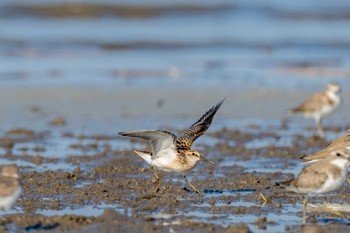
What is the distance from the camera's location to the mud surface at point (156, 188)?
8.54m

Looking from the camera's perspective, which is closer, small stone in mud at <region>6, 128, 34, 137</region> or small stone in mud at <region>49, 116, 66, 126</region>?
small stone in mud at <region>6, 128, 34, 137</region>

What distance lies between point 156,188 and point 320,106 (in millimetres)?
5334

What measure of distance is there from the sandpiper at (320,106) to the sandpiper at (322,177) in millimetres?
5567

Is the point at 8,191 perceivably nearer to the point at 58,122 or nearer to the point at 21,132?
the point at 21,132

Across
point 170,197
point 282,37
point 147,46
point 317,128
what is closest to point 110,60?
point 147,46

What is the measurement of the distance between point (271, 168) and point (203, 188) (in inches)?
65.6

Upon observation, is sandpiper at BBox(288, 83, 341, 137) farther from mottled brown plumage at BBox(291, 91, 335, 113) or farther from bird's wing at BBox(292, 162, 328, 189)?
bird's wing at BBox(292, 162, 328, 189)

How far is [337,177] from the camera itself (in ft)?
28.7

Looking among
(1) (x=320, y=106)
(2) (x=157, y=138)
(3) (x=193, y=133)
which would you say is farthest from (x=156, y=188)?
(1) (x=320, y=106)

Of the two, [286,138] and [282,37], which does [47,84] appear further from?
[282,37]

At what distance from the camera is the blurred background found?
52.3ft

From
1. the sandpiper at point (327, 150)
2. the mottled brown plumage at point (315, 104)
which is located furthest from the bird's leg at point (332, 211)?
the mottled brown plumage at point (315, 104)

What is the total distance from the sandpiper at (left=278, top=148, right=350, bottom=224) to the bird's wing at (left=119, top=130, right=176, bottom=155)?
169cm

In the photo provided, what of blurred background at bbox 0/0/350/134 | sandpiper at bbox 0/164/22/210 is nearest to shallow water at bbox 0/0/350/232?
blurred background at bbox 0/0/350/134
